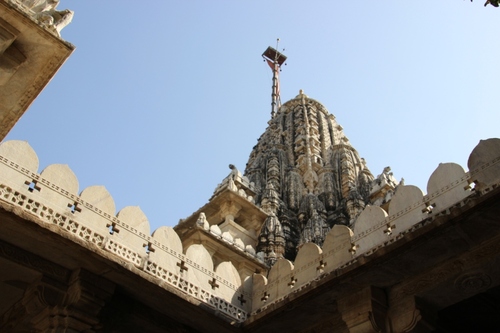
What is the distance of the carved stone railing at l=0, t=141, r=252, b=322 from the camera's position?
25.5 feet

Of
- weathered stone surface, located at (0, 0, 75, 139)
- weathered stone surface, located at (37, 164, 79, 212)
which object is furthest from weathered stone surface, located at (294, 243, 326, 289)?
weathered stone surface, located at (0, 0, 75, 139)

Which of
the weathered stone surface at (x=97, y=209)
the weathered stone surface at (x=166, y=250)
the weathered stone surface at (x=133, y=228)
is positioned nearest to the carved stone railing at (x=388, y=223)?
the weathered stone surface at (x=166, y=250)

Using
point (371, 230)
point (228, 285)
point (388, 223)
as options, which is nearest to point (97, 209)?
point (228, 285)

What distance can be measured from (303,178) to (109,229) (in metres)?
24.6

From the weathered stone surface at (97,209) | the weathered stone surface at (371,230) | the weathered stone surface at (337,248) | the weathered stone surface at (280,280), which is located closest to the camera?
the weathered stone surface at (97,209)

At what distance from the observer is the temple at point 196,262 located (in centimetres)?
681

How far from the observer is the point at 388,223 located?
875cm

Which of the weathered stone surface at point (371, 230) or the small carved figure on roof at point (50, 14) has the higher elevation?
the weathered stone surface at point (371, 230)

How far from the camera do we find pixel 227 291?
9750 mm

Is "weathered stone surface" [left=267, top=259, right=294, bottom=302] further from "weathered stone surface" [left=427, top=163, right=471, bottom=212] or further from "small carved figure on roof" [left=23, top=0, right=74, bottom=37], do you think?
"small carved figure on roof" [left=23, top=0, right=74, bottom=37]

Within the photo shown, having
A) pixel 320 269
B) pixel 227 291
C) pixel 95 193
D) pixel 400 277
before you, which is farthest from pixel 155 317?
pixel 400 277

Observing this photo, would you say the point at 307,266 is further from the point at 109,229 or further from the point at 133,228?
the point at 109,229

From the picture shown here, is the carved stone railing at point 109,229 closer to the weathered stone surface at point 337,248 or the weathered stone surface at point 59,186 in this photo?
the weathered stone surface at point 59,186

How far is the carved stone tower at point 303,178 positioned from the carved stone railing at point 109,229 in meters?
11.4
